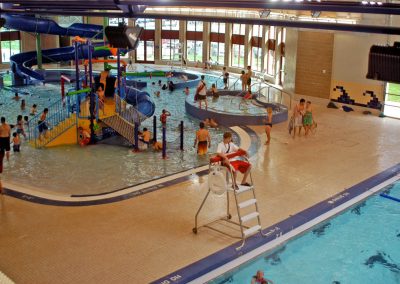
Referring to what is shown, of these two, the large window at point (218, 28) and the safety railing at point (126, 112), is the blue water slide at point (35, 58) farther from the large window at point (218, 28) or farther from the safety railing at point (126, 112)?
the safety railing at point (126, 112)

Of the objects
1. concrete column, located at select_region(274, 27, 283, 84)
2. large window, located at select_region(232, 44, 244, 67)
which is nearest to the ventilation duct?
concrete column, located at select_region(274, 27, 283, 84)

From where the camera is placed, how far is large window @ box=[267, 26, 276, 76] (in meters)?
29.9

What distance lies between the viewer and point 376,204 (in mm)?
12070

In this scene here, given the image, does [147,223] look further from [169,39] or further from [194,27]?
[169,39]

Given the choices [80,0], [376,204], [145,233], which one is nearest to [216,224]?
[145,233]

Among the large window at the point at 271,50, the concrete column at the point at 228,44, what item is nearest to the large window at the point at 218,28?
the concrete column at the point at 228,44

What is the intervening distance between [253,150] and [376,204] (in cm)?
420

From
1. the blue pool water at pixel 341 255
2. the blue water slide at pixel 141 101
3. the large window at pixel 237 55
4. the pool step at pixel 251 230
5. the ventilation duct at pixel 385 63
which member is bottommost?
the blue pool water at pixel 341 255

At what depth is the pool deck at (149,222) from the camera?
854cm

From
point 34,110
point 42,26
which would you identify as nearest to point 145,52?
point 42,26

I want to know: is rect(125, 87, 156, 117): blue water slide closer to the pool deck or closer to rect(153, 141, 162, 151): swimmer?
rect(153, 141, 162, 151): swimmer

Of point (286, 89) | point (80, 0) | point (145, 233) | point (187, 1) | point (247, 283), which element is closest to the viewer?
point (187, 1)

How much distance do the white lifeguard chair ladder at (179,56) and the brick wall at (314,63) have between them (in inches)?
484

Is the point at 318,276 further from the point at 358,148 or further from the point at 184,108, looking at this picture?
the point at 184,108
